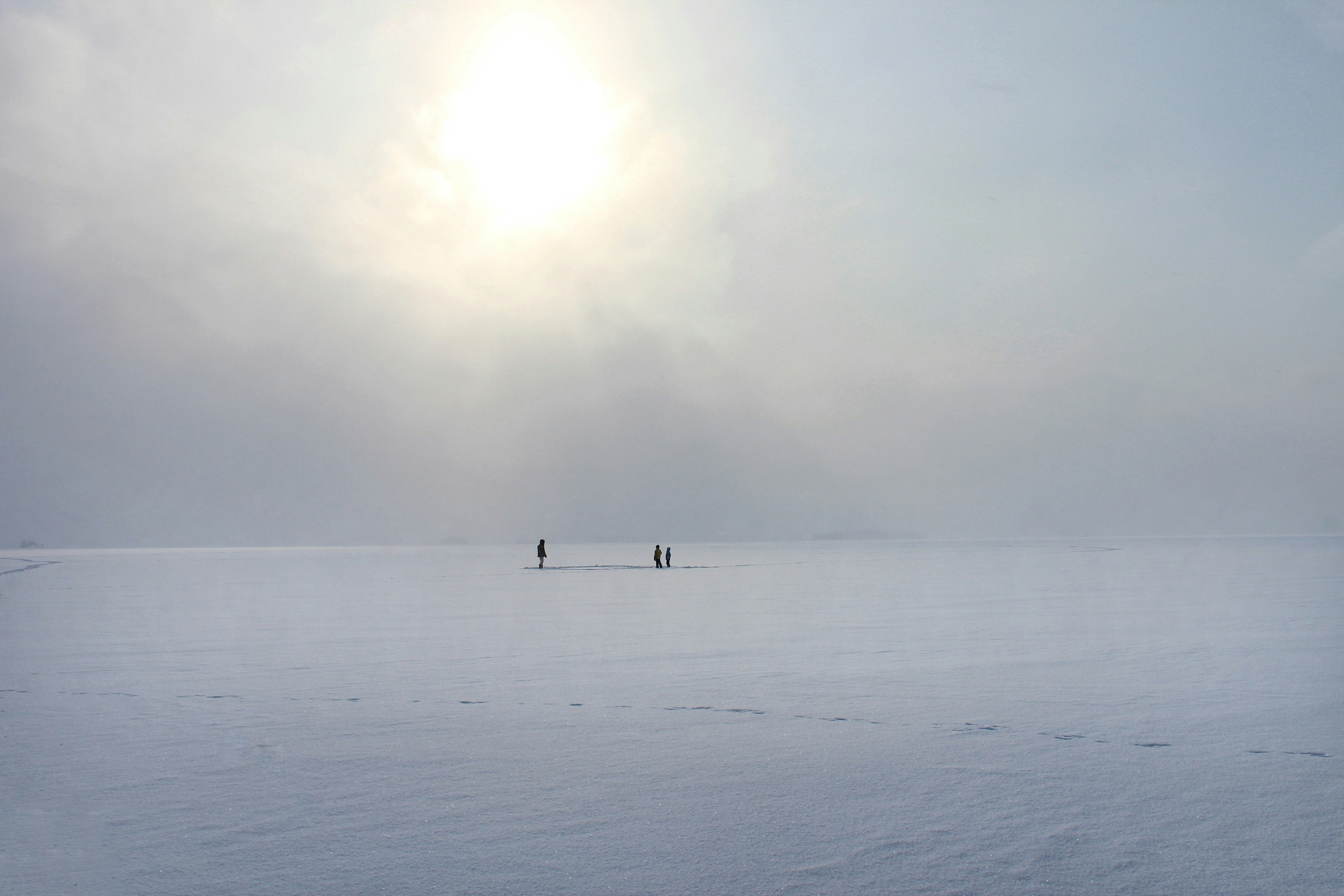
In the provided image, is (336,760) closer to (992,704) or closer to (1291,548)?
(992,704)

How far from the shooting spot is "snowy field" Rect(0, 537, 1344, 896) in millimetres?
5266

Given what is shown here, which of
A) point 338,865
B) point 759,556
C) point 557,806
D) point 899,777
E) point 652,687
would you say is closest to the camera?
point 338,865

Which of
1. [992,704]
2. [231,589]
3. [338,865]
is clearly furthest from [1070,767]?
[231,589]

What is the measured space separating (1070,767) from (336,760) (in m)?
6.00

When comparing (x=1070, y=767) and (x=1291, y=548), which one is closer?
(x=1070, y=767)

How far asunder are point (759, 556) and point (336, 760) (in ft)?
236

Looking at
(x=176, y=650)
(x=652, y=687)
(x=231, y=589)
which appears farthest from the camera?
(x=231, y=589)

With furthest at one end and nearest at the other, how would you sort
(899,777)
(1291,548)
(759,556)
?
(1291,548)
(759,556)
(899,777)

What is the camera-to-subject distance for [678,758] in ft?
25.2

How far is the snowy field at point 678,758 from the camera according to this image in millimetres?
5266

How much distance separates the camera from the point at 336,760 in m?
7.66

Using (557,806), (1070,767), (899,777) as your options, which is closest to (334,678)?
(557,806)

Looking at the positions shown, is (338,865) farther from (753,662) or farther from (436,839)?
(753,662)

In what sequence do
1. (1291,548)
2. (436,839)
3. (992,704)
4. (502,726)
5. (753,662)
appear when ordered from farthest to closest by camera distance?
(1291,548) < (753,662) < (992,704) < (502,726) < (436,839)
